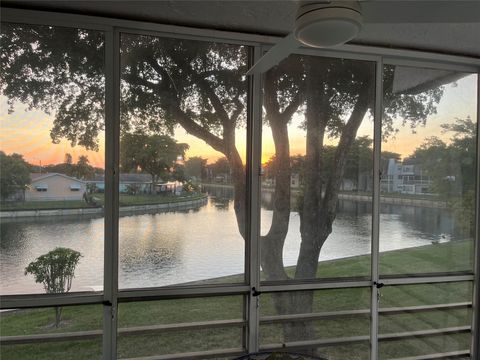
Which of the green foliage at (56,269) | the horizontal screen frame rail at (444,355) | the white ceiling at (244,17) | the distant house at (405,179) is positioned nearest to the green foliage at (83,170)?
the green foliage at (56,269)

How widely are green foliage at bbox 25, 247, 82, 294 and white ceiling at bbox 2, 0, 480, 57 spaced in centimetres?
141

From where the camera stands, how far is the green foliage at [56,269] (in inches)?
79.5

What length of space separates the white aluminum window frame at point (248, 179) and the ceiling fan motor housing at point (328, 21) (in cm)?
112

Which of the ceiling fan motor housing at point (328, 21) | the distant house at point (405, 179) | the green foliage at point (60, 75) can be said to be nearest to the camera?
the ceiling fan motor housing at point (328, 21)

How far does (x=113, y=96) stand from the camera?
2.05m

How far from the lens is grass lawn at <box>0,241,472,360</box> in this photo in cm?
→ 205

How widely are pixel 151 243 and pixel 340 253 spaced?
1.30m

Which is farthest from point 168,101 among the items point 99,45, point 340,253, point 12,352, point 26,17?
point 12,352

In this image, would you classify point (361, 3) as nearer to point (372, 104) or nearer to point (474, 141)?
point (372, 104)

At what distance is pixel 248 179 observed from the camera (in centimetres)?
227

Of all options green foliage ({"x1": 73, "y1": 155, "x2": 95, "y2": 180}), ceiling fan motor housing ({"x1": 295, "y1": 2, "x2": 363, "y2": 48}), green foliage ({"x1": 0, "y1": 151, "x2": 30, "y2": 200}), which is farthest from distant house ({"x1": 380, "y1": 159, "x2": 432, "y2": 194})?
green foliage ({"x1": 0, "y1": 151, "x2": 30, "y2": 200})

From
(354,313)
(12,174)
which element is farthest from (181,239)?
(354,313)

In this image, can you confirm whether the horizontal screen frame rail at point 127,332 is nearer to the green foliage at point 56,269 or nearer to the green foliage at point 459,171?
the green foliage at point 56,269

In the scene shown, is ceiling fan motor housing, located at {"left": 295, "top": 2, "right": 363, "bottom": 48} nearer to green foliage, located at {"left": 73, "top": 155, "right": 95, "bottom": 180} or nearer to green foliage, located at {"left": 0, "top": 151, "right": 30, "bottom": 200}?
green foliage, located at {"left": 73, "top": 155, "right": 95, "bottom": 180}
